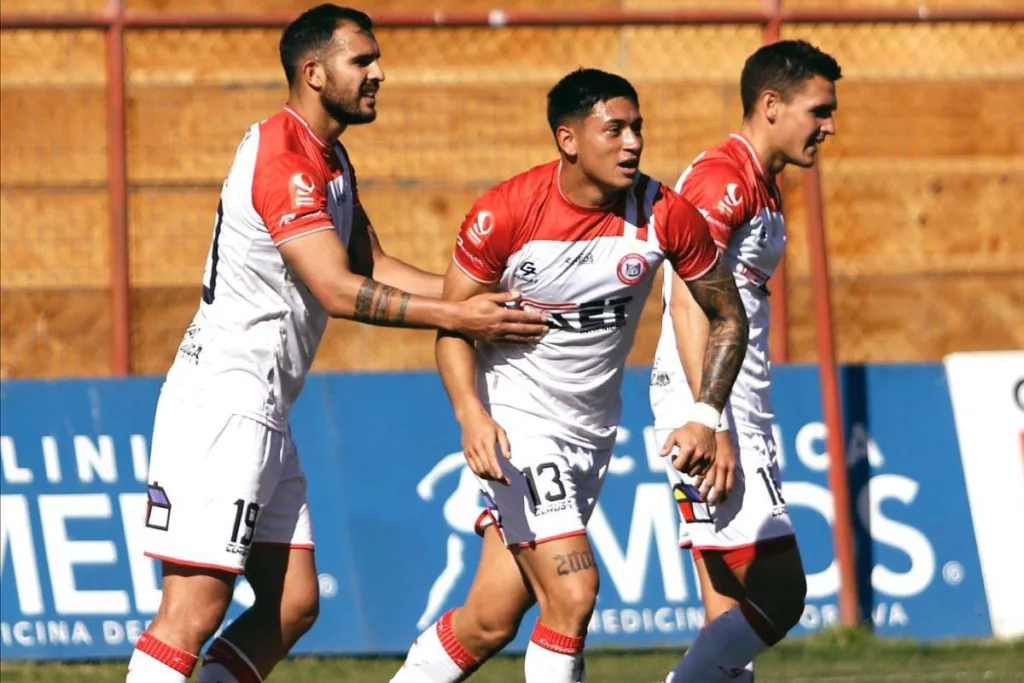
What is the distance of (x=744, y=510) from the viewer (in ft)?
22.5

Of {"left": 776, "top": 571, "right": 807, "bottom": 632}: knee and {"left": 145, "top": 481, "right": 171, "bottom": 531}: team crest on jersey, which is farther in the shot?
{"left": 776, "top": 571, "right": 807, "bottom": 632}: knee

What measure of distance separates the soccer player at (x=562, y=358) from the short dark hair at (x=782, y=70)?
44.2 inches

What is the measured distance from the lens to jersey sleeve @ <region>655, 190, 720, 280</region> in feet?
19.9

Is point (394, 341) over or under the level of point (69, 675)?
over

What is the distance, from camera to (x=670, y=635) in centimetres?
934

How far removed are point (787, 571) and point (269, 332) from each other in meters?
2.24

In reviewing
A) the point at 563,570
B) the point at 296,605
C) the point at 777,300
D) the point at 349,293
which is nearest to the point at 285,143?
the point at 349,293

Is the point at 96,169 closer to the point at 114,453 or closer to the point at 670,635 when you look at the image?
the point at 114,453

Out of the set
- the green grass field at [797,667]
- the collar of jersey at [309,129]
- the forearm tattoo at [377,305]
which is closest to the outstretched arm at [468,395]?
the forearm tattoo at [377,305]

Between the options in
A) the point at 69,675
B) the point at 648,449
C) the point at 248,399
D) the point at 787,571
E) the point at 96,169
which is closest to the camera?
the point at 248,399

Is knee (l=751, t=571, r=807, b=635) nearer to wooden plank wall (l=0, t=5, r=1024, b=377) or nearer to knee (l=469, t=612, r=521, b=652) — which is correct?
knee (l=469, t=612, r=521, b=652)

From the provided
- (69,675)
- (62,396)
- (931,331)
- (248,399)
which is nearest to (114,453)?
(62,396)

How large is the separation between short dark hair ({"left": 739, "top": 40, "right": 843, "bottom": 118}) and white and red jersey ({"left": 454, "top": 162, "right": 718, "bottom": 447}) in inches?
44.2

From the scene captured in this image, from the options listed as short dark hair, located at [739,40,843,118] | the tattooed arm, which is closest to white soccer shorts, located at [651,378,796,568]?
short dark hair, located at [739,40,843,118]
